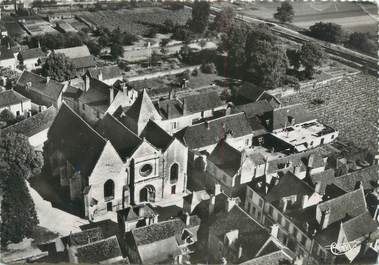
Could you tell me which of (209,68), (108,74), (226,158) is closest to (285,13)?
(209,68)

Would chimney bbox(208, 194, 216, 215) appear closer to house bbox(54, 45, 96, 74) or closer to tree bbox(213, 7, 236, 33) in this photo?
house bbox(54, 45, 96, 74)

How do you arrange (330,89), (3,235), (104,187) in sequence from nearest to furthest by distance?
(3,235)
(104,187)
(330,89)

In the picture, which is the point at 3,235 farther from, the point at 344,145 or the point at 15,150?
the point at 344,145

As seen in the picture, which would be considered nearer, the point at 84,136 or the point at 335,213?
the point at 335,213

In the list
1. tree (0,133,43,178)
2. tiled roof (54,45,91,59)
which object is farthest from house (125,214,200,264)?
tiled roof (54,45,91,59)

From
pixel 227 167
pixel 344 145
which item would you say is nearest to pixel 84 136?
pixel 227 167

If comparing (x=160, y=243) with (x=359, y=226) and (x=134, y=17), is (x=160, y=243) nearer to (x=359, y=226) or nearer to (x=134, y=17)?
(x=359, y=226)

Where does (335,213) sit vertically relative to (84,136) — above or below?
below
